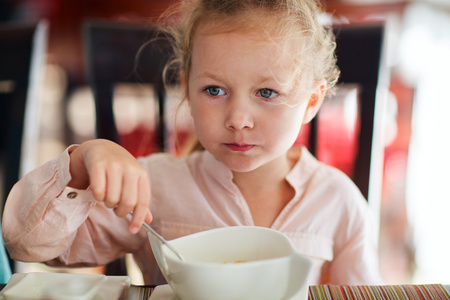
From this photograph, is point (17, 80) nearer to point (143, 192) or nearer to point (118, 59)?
point (118, 59)

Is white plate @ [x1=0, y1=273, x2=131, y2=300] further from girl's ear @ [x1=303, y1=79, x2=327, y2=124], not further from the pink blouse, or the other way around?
girl's ear @ [x1=303, y1=79, x2=327, y2=124]

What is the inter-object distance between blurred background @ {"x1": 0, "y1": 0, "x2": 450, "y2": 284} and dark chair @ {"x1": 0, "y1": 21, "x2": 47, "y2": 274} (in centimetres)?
85

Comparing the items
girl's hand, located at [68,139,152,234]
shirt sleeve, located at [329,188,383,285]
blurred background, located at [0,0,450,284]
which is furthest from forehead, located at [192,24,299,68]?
blurred background, located at [0,0,450,284]

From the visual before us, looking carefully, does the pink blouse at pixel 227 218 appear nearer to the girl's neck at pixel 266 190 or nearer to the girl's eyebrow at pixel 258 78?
the girl's neck at pixel 266 190

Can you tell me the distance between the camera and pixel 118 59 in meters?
1.01

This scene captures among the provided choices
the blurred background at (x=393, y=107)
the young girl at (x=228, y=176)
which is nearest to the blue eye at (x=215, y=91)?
the young girl at (x=228, y=176)

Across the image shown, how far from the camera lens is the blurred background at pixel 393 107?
6.68 ft

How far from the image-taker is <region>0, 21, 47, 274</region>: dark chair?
38.4 inches

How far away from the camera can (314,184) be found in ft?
2.87

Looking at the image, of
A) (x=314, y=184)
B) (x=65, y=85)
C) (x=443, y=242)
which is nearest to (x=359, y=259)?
(x=314, y=184)

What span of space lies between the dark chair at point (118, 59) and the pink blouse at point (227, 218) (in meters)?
0.21

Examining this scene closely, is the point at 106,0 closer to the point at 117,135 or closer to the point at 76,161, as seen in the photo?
the point at 117,135

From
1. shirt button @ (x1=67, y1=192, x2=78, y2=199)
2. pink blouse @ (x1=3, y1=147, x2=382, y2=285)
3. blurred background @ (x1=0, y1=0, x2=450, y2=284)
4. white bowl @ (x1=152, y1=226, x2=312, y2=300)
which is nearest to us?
white bowl @ (x1=152, y1=226, x2=312, y2=300)

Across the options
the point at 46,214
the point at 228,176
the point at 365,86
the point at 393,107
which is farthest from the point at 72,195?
the point at 393,107
